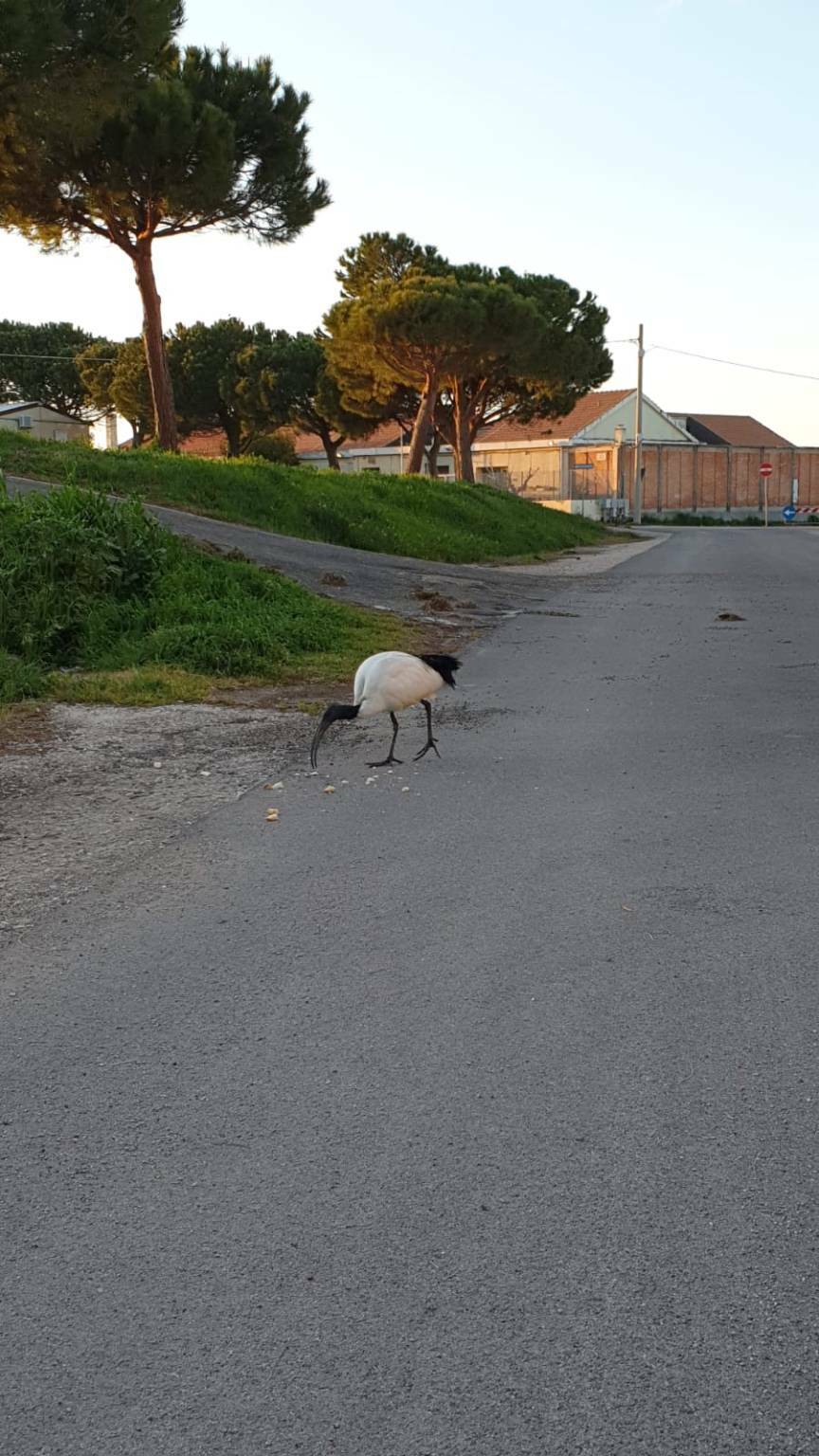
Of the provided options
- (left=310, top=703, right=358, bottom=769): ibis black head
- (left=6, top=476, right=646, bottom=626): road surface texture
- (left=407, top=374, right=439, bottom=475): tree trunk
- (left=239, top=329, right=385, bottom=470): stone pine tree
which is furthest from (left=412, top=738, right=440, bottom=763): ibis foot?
(left=239, top=329, right=385, bottom=470): stone pine tree

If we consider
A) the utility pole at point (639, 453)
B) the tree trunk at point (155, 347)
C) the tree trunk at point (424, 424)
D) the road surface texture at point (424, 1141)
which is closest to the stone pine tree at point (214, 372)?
the utility pole at point (639, 453)

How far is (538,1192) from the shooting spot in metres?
2.94

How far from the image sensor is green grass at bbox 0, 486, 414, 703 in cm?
1017

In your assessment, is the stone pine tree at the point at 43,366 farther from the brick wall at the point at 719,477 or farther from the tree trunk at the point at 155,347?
the tree trunk at the point at 155,347

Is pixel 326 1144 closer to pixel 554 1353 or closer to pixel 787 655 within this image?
pixel 554 1353

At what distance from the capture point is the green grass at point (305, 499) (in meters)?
21.2

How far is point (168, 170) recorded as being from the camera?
29.3m

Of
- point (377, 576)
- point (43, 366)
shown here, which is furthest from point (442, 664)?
point (43, 366)

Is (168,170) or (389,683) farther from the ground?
(168,170)

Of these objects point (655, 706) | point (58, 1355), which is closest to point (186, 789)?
point (655, 706)

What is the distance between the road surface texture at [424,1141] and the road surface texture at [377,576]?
33.2ft

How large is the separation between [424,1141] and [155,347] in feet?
103

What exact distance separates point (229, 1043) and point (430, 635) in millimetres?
10214

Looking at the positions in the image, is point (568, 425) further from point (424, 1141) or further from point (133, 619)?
point (424, 1141)
